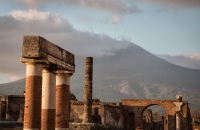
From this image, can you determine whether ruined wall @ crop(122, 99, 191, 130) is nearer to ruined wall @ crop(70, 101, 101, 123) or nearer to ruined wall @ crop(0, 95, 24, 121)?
ruined wall @ crop(70, 101, 101, 123)

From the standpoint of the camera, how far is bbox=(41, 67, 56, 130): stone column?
15.8 metres

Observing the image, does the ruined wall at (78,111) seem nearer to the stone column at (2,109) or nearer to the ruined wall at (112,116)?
the ruined wall at (112,116)

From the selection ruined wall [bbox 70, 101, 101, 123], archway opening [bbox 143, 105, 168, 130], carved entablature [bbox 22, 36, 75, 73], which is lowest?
archway opening [bbox 143, 105, 168, 130]

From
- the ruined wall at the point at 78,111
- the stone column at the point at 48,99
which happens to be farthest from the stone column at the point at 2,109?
the stone column at the point at 48,99

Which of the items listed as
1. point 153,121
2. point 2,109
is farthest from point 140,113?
point 153,121

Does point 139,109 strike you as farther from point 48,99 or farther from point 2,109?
point 48,99

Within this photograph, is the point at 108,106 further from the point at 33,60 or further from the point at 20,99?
the point at 33,60

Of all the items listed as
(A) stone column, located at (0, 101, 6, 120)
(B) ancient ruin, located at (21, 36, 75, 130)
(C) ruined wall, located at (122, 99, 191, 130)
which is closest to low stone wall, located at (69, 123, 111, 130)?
(C) ruined wall, located at (122, 99, 191, 130)

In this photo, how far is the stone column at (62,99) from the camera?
56.0 ft

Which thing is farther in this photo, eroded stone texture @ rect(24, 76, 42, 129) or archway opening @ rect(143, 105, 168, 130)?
archway opening @ rect(143, 105, 168, 130)

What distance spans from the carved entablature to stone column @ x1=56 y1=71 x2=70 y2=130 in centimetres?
56

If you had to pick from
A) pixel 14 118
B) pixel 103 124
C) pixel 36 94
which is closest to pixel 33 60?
pixel 36 94

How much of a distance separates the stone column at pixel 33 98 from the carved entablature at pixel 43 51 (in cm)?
36

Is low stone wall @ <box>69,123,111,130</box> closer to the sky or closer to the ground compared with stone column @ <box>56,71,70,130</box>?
closer to the ground
